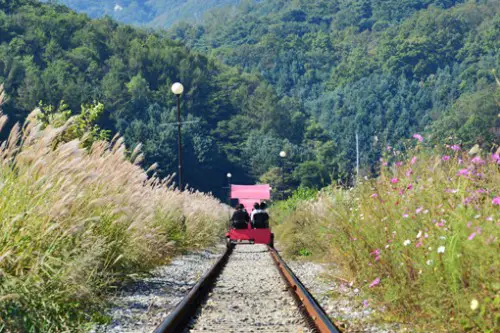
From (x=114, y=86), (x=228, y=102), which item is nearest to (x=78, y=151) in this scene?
(x=114, y=86)

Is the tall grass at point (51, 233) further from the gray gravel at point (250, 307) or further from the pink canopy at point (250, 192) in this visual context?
the pink canopy at point (250, 192)

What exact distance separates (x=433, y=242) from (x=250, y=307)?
2660 millimetres

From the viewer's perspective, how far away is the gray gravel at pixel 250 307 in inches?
268

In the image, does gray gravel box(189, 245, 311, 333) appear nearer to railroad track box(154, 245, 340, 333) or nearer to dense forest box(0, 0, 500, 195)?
railroad track box(154, 245, 340, 333)

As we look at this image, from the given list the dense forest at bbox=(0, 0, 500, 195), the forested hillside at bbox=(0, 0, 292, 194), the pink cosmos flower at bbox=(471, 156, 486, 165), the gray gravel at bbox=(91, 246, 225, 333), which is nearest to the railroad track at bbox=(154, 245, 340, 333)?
the gray gravel at bbox=(91, 246, 225, 333)

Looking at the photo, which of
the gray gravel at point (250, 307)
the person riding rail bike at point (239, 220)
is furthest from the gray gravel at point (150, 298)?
the person riding rail bike at point (239, 220)

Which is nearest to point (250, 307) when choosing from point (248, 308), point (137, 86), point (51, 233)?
point (248, 308)

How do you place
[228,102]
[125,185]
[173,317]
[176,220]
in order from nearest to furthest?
[173,317], [125,185], [176,220], [228,102]

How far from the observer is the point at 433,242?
6227 mm

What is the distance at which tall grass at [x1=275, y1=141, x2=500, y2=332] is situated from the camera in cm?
518

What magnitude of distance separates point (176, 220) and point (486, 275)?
472 inches

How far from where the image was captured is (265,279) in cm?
1160

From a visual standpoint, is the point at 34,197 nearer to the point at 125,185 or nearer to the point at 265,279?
the point at 125,185

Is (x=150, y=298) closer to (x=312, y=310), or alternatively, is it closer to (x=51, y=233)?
(x=312, y=310)
